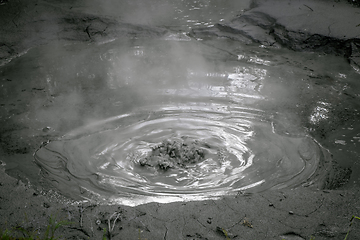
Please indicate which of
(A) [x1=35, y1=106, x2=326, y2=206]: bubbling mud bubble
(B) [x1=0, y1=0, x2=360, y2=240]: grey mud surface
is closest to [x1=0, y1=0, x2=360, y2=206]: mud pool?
(A) [x1=35, y1=106, x2=326, y2=206]: bubbling mud bubble

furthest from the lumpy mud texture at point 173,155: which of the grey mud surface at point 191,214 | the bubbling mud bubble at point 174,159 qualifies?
the grey mud surface at point 191,214

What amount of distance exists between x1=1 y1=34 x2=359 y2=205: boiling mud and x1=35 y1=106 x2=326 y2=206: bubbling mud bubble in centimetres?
1

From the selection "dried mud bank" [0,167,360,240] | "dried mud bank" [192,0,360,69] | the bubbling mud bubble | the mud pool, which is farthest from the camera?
"dried mud bank" [192,0,360,69]

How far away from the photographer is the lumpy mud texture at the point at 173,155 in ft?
9.87

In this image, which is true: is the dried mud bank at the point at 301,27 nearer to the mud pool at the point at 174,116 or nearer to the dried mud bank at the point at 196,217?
the mud pool at the point at 174,116

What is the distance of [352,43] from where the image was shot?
5.34 metres

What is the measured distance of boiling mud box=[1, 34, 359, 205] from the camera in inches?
114

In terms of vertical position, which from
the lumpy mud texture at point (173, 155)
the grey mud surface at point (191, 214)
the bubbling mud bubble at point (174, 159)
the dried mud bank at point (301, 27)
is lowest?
the bubbling mud bubble at point (174, 159)

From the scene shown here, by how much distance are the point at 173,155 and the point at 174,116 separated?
2.90 feet

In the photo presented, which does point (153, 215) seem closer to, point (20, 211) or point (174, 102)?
point (20, 211)

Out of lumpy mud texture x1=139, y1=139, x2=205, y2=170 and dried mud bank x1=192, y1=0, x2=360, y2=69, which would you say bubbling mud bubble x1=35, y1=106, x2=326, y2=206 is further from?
dried mud bank x1=192, y1=0, x2=360, y2=69

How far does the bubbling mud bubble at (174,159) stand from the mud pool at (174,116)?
1cm

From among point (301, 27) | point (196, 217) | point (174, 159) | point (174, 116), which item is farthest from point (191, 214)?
point (301, 27)

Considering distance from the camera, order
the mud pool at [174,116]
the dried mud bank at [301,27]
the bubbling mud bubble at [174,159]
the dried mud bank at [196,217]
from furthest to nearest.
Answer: the dried mud bank at [301,27] < the mud pool at [174,116] < the bubbling mud bubble at [174,159] < the dried mud bank at [196,217]
